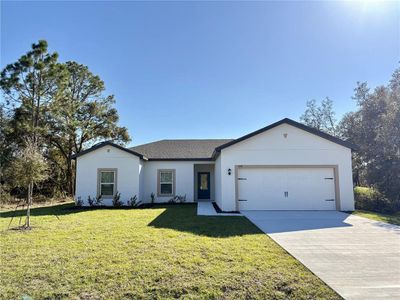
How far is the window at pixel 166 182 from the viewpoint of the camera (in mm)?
16766

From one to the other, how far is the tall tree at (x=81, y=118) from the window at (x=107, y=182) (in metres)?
9.55

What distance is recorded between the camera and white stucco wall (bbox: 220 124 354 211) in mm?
12273

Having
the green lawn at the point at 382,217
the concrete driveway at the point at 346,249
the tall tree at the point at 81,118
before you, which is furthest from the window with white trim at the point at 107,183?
the green lawn at the point at 382,217

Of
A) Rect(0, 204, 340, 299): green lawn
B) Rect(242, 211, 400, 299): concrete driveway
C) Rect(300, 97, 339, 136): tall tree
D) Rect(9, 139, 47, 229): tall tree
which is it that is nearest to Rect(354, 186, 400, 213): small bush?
Rect(242, 211, 400, 299): concrete driveway

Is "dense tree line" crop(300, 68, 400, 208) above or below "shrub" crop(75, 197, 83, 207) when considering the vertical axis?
above

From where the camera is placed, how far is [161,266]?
4.68 metres

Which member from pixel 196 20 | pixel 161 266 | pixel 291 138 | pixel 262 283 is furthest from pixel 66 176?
pixel 262 283

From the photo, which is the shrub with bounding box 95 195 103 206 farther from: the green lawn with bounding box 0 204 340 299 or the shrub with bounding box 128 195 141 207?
the green lawn with bounding box 0 204 340 299

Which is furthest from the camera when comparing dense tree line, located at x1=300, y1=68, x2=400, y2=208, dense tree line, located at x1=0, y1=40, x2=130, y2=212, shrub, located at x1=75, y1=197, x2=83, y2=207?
dense tree line, located at x1=0, y1=40, x2=130, y2=212

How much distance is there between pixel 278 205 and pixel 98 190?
1052 cm

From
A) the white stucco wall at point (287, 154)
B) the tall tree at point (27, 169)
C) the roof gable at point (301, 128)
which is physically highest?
the roof gable at point (301, 128)

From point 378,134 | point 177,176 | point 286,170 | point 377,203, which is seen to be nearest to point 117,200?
point 177,176

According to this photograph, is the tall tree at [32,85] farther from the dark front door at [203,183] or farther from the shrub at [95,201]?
the dark front door at [203,183]

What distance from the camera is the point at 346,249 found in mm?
5910
